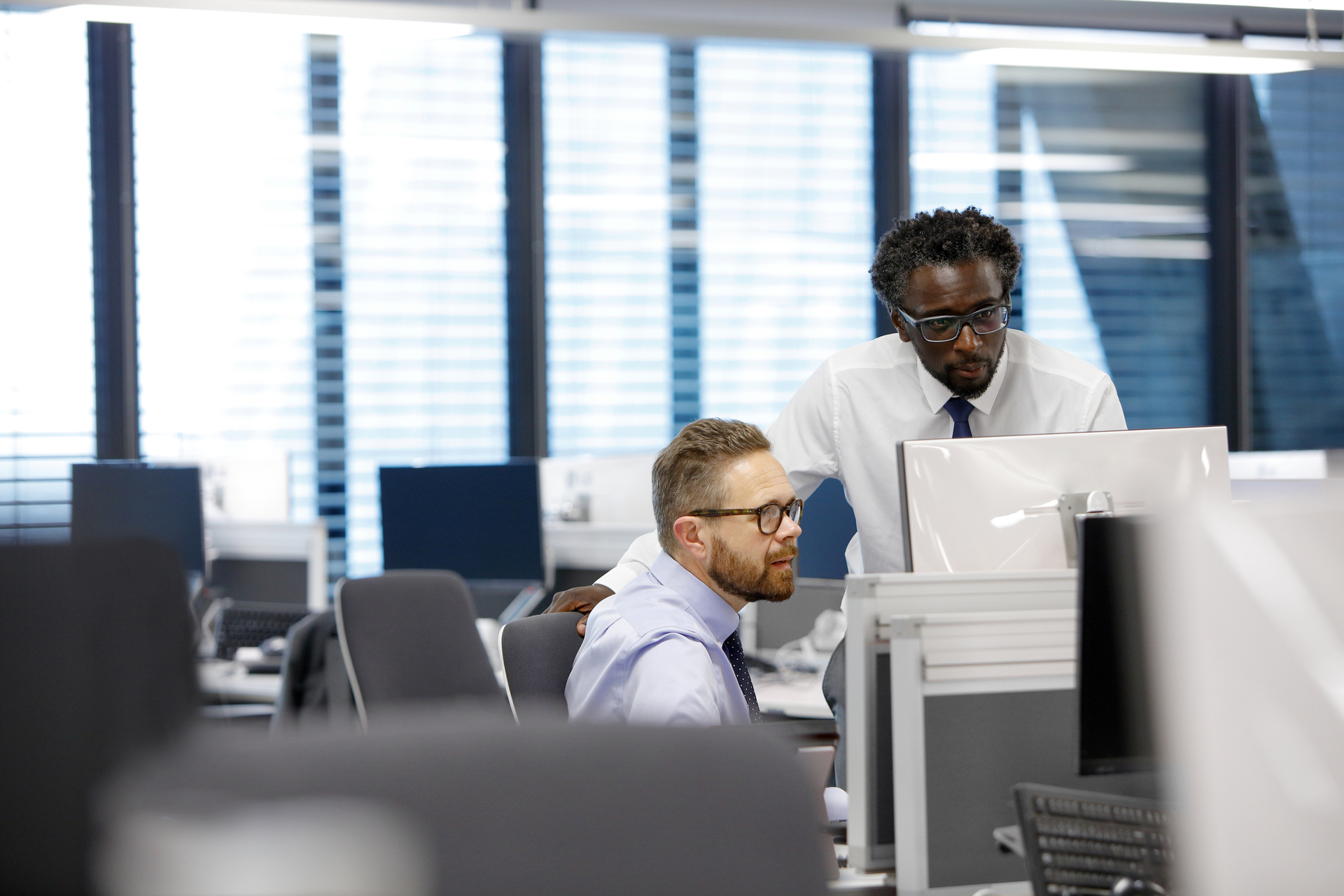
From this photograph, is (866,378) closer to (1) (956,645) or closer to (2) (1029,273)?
(1) (956,645)

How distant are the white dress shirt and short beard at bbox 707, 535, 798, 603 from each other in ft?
0.78

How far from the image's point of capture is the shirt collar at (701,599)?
165 cm

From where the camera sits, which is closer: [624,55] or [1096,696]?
[1096,696]

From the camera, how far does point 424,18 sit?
3139mm

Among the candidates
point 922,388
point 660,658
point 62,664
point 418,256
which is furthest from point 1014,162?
point 62,664

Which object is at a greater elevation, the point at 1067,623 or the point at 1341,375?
the point at 1341,375

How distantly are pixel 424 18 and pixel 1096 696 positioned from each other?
2764 millimetres

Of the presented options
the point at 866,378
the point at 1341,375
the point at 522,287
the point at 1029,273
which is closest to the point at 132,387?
the point at 522,287

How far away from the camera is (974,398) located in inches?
72.8

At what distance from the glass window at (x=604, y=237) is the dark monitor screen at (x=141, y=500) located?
6.45 ft

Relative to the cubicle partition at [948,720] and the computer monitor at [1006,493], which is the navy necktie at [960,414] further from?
the cubicle partition at [948,720]

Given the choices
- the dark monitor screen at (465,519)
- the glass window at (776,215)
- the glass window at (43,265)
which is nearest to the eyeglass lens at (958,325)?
the dark monitor screen at (465,519)

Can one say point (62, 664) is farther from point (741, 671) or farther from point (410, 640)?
point (410, 640)

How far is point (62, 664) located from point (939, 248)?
1.54 metres
